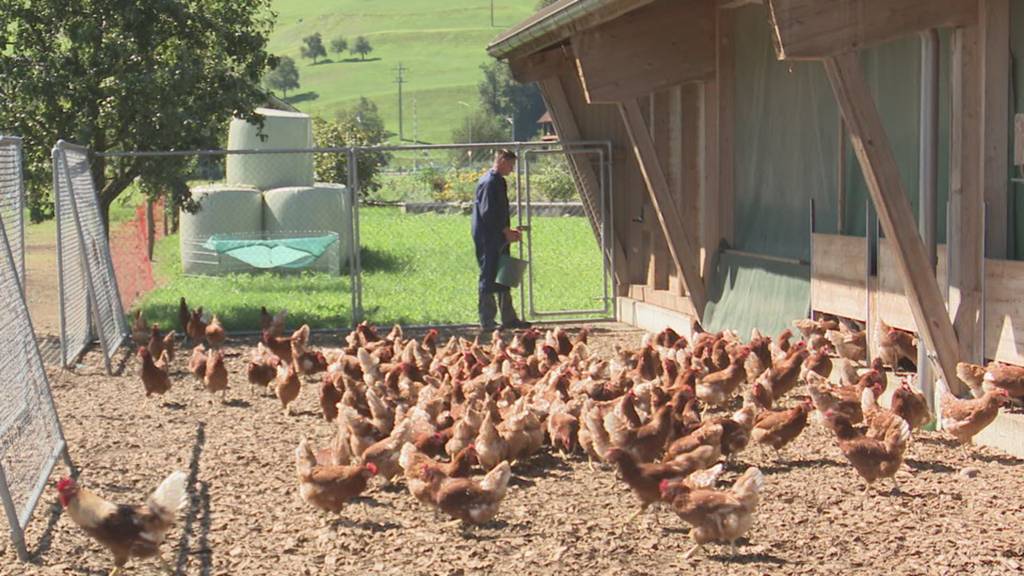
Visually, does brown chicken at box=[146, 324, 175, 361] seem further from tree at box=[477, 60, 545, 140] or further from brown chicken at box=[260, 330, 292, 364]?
tree at box=[477, 60, 545, 140]

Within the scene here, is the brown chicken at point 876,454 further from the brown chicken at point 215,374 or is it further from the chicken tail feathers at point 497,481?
the brown chicken at point 215,374

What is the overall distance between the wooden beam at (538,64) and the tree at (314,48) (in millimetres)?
A: 139524

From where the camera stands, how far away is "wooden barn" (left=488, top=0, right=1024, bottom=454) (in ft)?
29.4

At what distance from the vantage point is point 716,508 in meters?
6.82

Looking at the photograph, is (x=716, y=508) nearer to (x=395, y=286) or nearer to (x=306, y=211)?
(x=395, y=286)

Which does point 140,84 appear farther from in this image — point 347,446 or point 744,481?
point 744,481

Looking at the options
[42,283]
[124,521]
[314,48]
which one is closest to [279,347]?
[124,521]

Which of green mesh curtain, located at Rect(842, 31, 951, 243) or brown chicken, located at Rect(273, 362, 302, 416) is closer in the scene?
green mesh curtain, located at Rect(842, 31, 951, 243)

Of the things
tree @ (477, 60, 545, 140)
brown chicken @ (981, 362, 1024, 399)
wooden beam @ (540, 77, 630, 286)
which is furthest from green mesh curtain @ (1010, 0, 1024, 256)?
tree @ (477, 60, 545, 140)

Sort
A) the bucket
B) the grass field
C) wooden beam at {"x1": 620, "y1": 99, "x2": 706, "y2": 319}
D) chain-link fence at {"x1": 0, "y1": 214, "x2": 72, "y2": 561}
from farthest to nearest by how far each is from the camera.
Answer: the grass field → the bucket → wooden beam at {"x1": 620, "y1": 99, "x2": 706, "y2": 319} → chain-link fence at {"x1": 0, "y1": 214, "x2": 72, "y2": 561}

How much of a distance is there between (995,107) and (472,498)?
167 inches

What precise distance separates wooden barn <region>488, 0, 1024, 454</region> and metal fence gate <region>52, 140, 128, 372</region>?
4732mm

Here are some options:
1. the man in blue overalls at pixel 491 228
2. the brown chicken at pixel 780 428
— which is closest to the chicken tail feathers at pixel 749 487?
the brown chicken at pixel 780 428

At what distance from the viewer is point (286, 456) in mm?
9656
